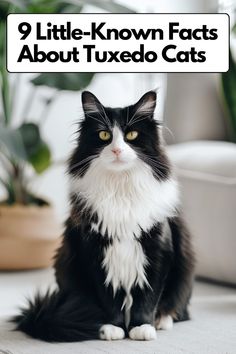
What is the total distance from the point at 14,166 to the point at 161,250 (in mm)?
1095

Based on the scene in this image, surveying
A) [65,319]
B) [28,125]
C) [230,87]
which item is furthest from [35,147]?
[65,319]

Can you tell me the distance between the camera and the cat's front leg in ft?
4.94

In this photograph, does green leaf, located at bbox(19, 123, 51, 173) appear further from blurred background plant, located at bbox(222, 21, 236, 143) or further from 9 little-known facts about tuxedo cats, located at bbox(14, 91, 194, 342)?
9 little-known facts about tuxedo cats, located at bbox(14, 91, 194, 342)

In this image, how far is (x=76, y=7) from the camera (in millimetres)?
2291

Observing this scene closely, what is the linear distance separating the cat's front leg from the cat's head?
260mm

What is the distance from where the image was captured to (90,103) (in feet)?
5.00

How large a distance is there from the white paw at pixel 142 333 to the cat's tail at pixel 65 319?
2.9 inches

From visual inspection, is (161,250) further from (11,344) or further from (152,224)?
(11,344)

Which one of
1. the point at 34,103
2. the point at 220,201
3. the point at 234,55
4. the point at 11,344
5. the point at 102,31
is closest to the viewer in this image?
the point at 11,344

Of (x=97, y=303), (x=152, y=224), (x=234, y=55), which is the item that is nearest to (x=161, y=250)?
(x=152, y=224)

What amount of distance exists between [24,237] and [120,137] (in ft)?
3.50

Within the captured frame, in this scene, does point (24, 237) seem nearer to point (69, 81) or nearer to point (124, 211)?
point (69, 81)

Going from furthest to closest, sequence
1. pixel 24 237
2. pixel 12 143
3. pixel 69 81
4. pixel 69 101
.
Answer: pixel 69 101, pixel 24 237, pixel 69 81, pixel 12 143

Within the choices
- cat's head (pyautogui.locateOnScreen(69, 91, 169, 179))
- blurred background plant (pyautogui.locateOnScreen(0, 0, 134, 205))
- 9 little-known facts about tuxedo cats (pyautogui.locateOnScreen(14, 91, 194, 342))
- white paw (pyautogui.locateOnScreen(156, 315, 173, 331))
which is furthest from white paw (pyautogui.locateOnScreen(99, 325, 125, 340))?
blurred background plant (pyautogui.locateOnScreen(0, 0, 134, 205))
